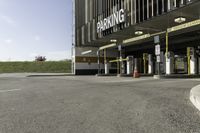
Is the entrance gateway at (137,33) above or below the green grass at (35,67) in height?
above

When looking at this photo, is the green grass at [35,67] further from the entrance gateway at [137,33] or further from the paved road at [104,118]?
the paved road at [104,118]

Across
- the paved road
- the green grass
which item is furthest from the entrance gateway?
the green grass

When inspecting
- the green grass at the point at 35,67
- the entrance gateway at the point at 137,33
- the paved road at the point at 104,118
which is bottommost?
the paved road at the point at 104,118

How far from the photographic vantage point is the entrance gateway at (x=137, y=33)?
2388 cm

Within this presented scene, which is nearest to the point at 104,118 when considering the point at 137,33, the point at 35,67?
the point at 137,33

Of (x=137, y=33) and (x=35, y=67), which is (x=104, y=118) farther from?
(x=35, y=67)

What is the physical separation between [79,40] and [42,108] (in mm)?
35014

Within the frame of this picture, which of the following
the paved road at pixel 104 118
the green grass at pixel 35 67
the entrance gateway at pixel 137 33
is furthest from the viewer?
the green grass at pixel 35 67

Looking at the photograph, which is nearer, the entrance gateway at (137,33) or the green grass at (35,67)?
the entrance gateway at (137,33)

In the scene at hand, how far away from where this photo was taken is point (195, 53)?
28750 mm

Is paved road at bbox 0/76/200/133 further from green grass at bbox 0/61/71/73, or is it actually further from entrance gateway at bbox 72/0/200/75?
green grass at bbox 0/61/71/73

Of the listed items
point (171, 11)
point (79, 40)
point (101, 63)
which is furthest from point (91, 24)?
point (171, 11)

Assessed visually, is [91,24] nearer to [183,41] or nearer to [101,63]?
[101,63]

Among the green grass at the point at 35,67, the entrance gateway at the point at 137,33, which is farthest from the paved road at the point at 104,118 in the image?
the green grass at the point at 35,67
